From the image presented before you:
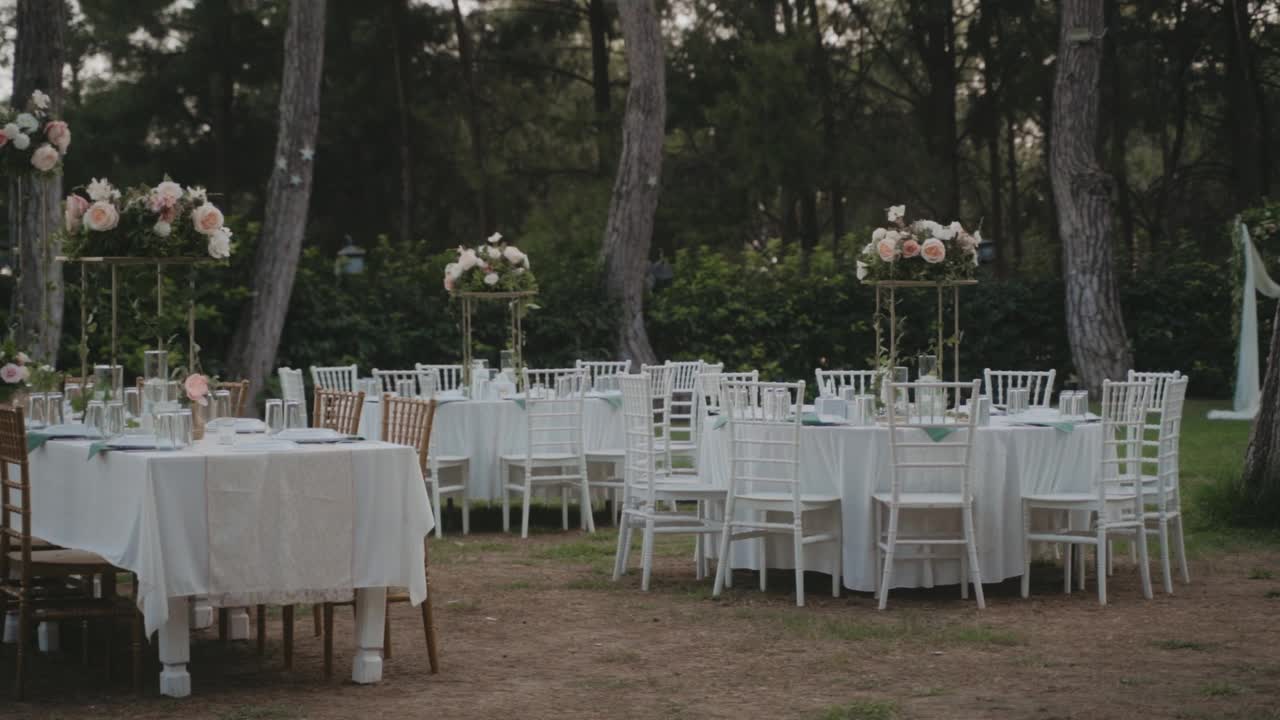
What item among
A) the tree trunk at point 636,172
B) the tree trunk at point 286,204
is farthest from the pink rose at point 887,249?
the tree trunk at point 636,172

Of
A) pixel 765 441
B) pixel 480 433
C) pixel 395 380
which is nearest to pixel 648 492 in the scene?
pixel 765 441

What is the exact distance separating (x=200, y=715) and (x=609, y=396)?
563 centimetres

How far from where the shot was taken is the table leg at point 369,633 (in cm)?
555

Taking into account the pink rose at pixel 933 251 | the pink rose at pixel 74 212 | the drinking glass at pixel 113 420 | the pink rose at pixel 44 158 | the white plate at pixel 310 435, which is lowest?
the white plate at pixel 310 435

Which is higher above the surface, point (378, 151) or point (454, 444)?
point (378, 151)

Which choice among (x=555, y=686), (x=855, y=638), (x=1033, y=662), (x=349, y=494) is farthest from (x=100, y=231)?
(x=1033, y=662)

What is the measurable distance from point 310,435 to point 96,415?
0.97m

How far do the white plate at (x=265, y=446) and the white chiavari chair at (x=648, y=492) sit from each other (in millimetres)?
2393

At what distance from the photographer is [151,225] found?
644 cm

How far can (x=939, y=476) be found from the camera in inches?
291

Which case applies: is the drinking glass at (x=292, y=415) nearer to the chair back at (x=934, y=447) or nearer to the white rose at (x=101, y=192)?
the white rose at (x=101, y=192)

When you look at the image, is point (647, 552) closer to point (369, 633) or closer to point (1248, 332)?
point (369, 633)

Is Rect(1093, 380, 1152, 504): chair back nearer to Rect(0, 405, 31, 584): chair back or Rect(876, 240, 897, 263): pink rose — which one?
Rect(876, 240, 897, 263): pink rose

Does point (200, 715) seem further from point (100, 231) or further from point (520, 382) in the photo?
point (520, 382)
